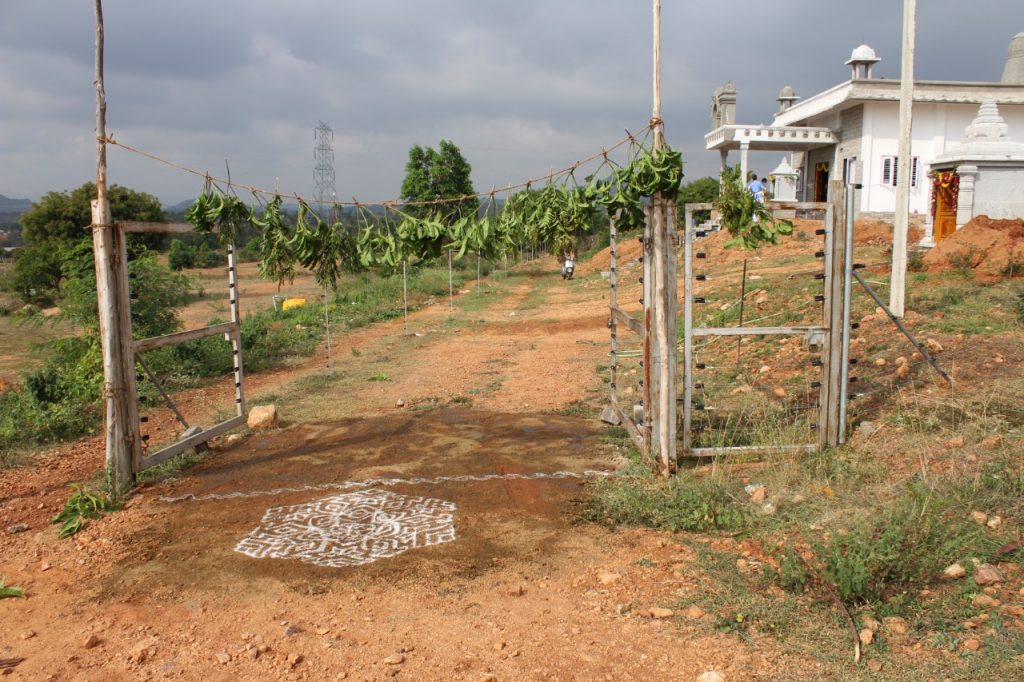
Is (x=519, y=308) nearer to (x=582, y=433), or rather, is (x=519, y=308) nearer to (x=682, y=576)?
(x=582, y=433)

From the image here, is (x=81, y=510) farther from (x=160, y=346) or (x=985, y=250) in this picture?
(x=985, y=250)

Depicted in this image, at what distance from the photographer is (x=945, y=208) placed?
18156 mm

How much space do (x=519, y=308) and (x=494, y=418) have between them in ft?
45.6

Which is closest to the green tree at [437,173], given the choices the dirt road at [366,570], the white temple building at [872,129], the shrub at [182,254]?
the white temple building at [872,129]

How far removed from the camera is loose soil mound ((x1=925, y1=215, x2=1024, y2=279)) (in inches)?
495

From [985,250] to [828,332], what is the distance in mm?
9193

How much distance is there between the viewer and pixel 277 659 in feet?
12.3

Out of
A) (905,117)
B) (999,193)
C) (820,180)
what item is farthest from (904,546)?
(820,180)

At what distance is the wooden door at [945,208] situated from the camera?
A: 1788 centimetres

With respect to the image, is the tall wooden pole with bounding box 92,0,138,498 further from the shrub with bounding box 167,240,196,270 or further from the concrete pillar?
the shrub with bounding box 167,240,196,270

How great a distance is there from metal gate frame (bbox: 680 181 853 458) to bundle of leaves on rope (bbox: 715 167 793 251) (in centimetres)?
14

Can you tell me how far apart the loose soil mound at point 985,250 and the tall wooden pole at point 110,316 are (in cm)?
1274

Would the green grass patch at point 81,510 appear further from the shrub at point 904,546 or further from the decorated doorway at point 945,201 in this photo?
the decorated doorway at point 945,201

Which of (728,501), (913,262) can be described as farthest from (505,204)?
(913,262)
